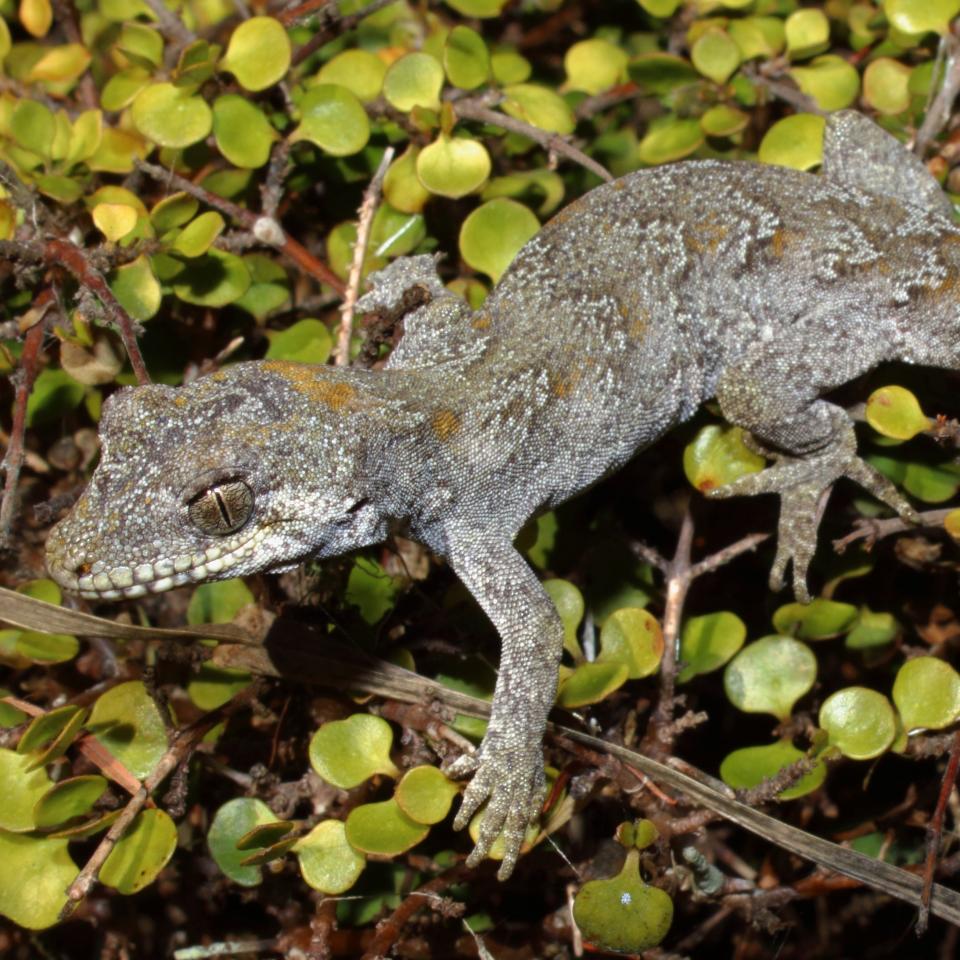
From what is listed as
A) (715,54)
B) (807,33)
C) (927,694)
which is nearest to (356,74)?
(715,54)

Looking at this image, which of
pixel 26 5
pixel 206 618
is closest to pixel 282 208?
pixel 26 5

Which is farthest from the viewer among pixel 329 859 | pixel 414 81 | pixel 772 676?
pixel 414 81

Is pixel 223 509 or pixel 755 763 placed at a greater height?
pixel 223 509

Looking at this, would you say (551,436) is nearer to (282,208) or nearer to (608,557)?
(608,557)

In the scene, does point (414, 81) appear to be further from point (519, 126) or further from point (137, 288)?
point (137, 288)

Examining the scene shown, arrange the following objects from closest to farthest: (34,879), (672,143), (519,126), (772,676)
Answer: (34,879)
(772,676)
(519,126)
(672,143)

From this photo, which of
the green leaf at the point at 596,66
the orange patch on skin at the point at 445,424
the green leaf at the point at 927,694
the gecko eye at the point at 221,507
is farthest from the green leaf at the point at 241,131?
the green leaf at the point at 927,694

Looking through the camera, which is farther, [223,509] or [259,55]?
[259,55]

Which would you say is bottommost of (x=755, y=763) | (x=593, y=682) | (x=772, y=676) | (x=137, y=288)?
(x=755, y=763)
